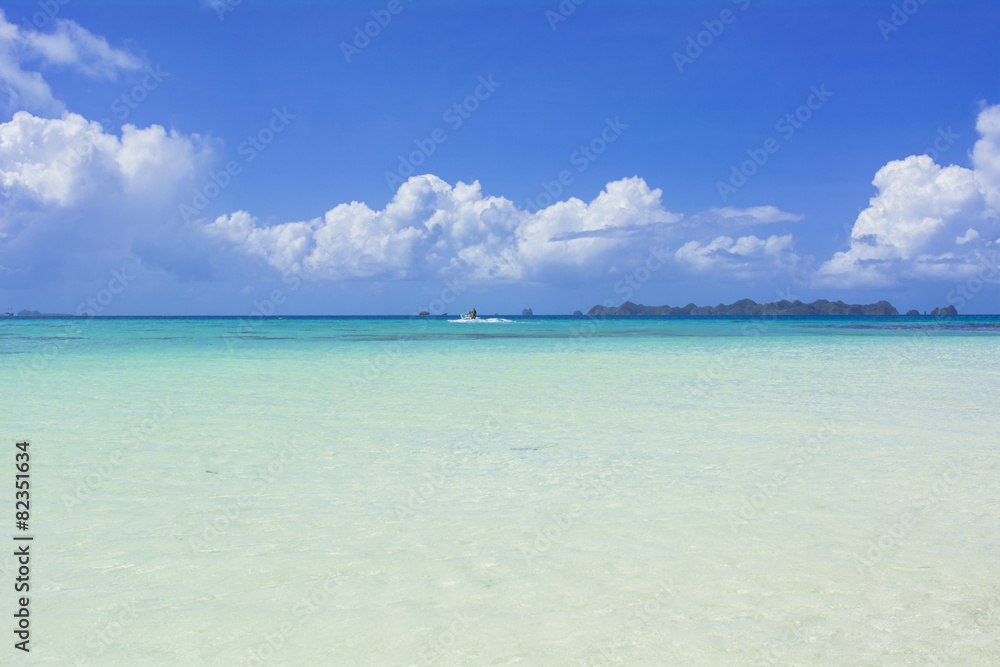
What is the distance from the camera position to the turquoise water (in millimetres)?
3297

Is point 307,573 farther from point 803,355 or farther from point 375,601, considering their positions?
point 803,355

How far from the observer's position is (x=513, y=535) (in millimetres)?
4738

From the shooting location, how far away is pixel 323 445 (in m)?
7.91

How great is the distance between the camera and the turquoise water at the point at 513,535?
3.30 meters

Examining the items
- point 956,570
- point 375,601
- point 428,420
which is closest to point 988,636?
point 956,570

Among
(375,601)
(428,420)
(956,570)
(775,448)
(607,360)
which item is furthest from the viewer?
(607,360)

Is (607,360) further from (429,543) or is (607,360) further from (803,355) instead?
(429,543)

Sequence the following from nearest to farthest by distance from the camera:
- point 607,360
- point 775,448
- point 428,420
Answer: point 775,448 < point 428,420 < point 607,360

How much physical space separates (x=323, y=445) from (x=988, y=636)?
6.63 metres

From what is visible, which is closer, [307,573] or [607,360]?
[307,573]

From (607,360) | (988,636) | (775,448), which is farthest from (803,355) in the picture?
(988,636)

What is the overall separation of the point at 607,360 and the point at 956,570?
720 inches

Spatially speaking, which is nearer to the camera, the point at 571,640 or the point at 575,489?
the point at 571,640

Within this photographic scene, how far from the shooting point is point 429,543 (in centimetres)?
458
